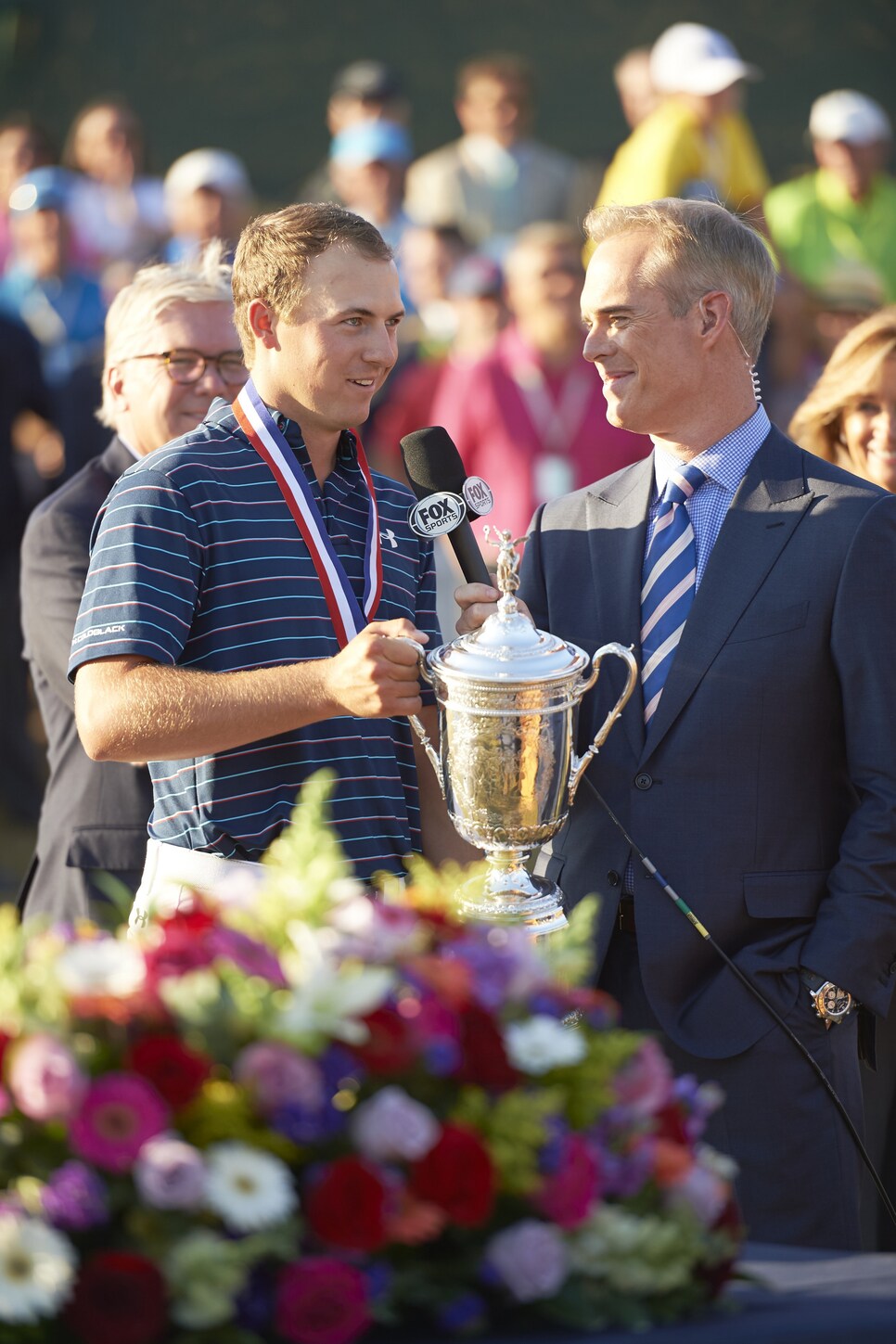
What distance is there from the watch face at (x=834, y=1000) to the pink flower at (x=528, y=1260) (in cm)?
155

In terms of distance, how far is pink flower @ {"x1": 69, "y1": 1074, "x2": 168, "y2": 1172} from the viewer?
1597 millimetres

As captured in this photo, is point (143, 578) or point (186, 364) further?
point (186, 364)

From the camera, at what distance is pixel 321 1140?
5.54ft

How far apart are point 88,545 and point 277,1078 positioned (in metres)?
2.53

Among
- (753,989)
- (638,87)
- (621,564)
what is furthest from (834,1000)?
(638,87)

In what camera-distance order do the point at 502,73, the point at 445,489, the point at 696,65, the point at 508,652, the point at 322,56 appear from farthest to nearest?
1. the point at 322,56
2. the point at 502,73
3. the point at 696,65
4. the point at 445,489
5. the point at 508,652

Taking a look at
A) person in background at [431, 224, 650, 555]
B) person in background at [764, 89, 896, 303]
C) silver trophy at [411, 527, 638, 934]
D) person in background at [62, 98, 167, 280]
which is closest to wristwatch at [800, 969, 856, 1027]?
silver trophy at [411, 527, 638, 934]

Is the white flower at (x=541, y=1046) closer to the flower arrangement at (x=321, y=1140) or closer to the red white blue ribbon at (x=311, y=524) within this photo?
the flower arrangement at (x=321, y=1140)

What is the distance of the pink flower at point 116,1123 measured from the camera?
1597mm

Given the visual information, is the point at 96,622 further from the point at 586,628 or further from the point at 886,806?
the point at 886,806

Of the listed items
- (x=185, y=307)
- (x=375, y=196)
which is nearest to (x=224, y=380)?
(x=185, y=307)

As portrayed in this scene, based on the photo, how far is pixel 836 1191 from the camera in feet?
10.5

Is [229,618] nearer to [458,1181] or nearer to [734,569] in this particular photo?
[734,569]

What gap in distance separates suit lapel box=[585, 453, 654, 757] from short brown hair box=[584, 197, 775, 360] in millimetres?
341
